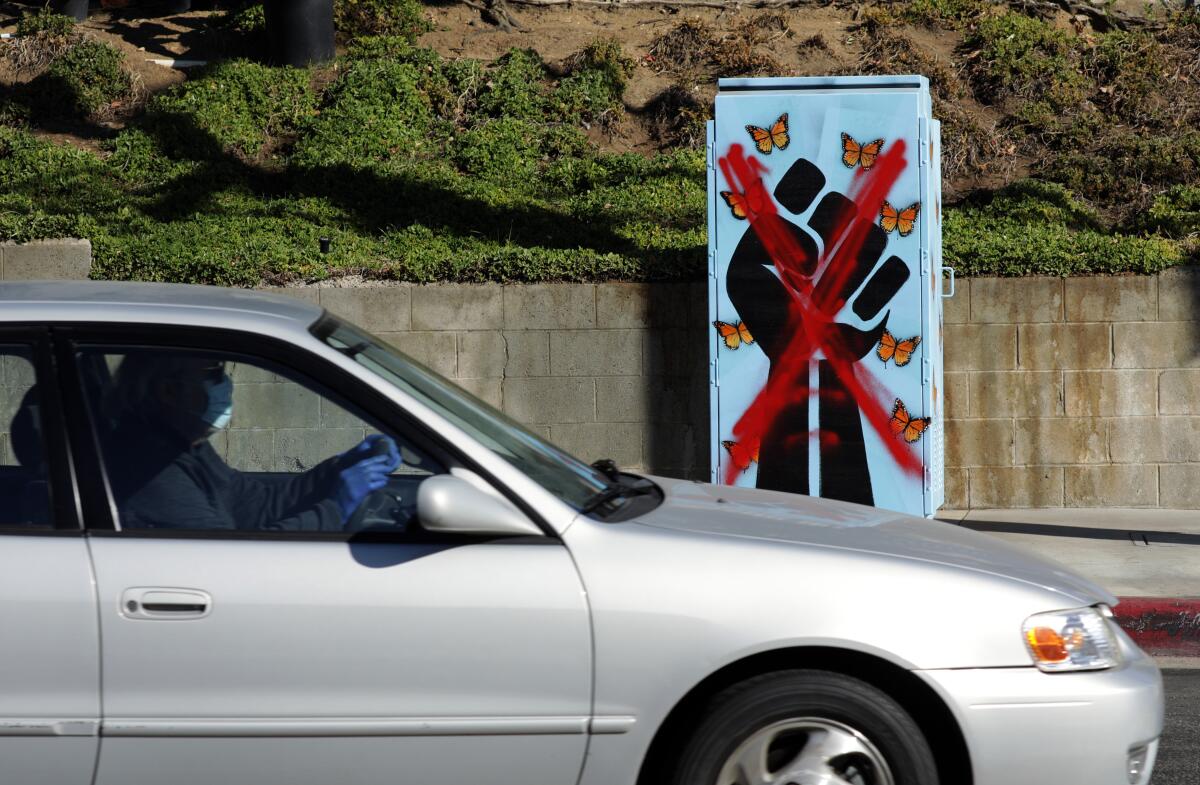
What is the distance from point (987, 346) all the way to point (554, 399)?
309 cm

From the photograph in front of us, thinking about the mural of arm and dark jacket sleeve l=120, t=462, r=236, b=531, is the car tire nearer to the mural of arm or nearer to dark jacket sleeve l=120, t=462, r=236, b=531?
dark jacket sleeve l=120, t=462, r=236, b=531

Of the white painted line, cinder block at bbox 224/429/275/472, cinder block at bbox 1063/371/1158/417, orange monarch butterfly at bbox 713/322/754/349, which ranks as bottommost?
cinder block at bbox 1063/371/1158/417

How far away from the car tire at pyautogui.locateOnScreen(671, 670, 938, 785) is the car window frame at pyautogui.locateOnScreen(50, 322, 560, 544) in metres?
0.61

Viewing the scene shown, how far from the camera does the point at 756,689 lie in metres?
3.21

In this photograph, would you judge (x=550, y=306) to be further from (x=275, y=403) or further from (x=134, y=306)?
(x=134, y=306)

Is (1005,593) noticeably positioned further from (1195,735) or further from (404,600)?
(1195,735)

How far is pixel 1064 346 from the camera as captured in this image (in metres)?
9.41

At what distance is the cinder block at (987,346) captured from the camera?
9.43 m

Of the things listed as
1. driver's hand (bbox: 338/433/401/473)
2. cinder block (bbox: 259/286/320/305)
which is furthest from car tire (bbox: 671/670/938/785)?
cinder block (bbox: 259/286/320/305)

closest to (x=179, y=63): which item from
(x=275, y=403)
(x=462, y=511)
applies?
(x=275, y=403)

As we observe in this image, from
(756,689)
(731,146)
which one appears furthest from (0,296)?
(731,146)

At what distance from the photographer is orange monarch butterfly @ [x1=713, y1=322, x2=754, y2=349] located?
8.30 meters

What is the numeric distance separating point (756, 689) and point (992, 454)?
264 inches

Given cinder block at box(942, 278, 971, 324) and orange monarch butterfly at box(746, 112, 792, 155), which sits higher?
orange monarch butterfly at box(746, 112, 792, 155)
